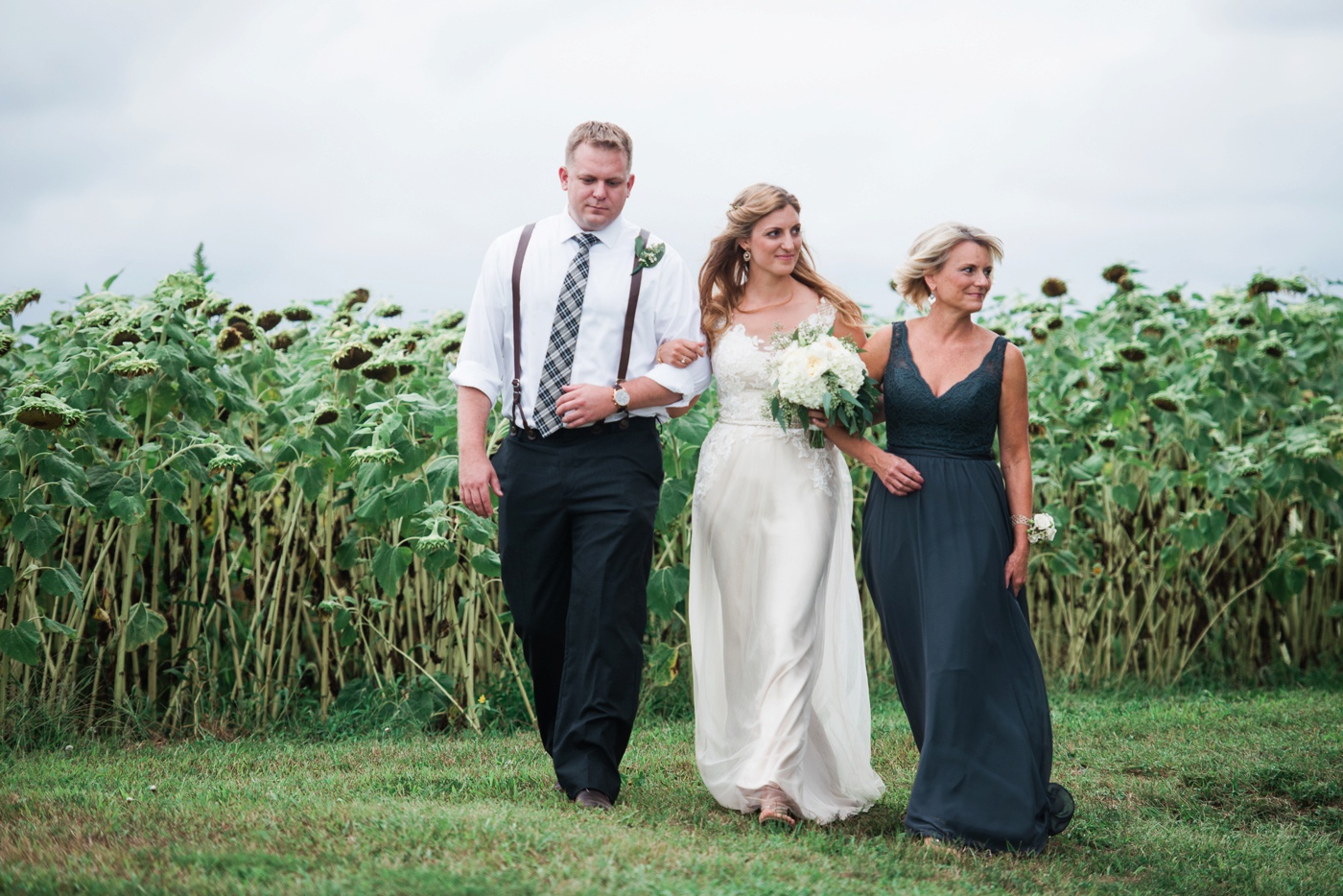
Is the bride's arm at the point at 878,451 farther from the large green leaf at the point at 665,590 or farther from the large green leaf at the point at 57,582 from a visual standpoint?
the large green leaf at the point at 57,582

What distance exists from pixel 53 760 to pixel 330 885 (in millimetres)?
2540

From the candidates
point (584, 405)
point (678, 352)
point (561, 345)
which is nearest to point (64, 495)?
point (561, 345)

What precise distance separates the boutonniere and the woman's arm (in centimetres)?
117

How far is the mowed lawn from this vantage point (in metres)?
3.16

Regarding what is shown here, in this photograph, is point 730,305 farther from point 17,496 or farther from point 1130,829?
point 17,496

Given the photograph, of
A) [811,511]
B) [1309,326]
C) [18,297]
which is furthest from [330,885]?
[1309,326]

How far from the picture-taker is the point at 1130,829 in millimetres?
4398

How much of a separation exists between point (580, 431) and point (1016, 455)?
1.39 meters

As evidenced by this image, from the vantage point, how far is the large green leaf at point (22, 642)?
4883 millimetres

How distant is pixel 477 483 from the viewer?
3959 millimetres

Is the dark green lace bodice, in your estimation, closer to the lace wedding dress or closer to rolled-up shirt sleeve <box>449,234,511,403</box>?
the lace wedding dress

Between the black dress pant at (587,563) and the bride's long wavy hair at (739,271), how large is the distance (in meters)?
0.58

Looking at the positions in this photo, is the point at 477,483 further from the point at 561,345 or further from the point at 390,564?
the point at 390,564

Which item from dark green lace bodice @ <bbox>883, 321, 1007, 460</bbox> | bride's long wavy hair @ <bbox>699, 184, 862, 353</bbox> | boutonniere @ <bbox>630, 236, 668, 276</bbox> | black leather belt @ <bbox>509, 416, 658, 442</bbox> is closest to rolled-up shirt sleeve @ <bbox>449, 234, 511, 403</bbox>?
black leather belt @ <bbox>509, 416, 658, 442</bbox>
